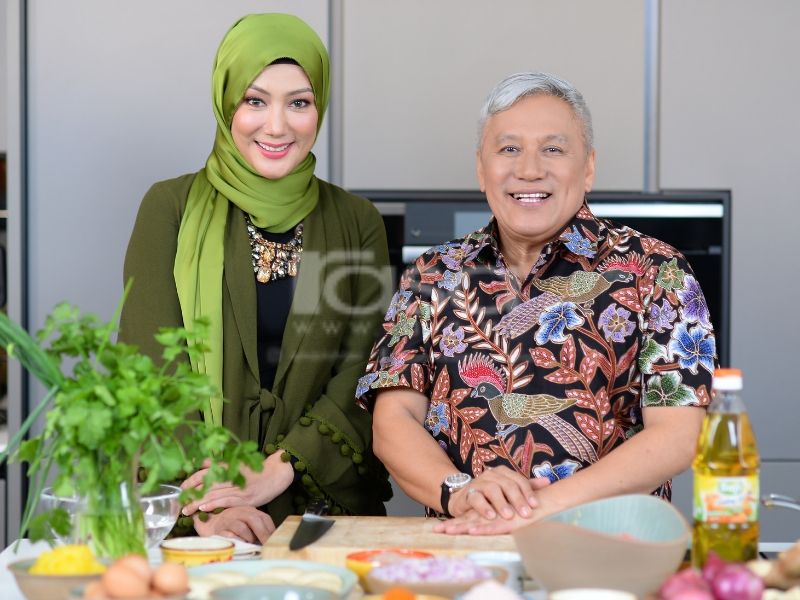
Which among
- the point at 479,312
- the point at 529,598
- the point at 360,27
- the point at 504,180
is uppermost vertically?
the point at 360,27

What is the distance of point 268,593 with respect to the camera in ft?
3.18

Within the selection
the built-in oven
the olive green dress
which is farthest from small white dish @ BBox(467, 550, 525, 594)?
the built-in oven

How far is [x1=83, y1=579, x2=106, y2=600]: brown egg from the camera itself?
0.89 m

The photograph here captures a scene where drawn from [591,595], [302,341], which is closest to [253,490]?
[302,341]

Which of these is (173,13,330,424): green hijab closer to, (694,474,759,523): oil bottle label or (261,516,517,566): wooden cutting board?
(261,516,517,566): wooden cutting board

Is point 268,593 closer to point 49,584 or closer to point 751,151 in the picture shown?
point 49,584

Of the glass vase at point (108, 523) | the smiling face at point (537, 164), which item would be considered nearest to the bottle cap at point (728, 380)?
the glass vase at point (108, 523)

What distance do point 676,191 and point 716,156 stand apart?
0.38 ft

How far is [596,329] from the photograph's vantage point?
169 centimetres

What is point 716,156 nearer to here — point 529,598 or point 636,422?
point 636,422

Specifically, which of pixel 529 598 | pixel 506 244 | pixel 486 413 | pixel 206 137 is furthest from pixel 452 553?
pixel 206 137

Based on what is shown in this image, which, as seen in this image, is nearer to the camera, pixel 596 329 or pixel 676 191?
pixel 596 329

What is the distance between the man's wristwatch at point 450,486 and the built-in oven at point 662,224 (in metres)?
0.97

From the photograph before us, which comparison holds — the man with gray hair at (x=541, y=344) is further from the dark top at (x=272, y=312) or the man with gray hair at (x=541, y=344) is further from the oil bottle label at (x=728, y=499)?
the oil bottle label at (x=728, y=499)
